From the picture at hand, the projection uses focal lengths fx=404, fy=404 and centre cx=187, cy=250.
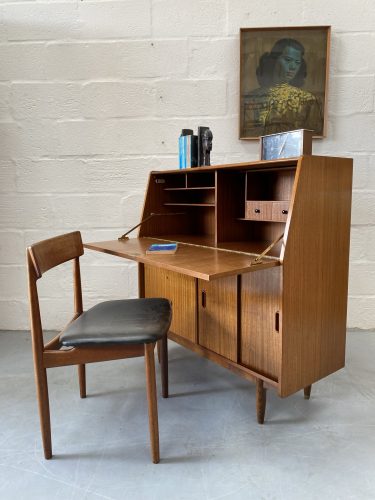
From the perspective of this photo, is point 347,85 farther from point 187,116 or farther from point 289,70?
point 187,116

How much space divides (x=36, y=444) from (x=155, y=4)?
2.60 metres

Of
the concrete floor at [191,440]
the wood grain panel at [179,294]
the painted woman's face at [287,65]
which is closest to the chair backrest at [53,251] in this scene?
the wood grain panel at [179,294]

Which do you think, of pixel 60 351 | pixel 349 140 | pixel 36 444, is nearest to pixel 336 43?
pixel 349 140

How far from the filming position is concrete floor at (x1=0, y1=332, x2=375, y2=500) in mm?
1426

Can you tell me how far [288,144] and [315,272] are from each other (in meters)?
0.57

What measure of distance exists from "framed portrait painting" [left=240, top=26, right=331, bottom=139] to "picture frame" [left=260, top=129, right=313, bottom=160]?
33.2 inches

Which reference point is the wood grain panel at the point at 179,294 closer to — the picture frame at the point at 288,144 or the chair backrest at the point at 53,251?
the chair backrest at the point at 53,251

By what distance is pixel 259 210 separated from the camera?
1904 mm

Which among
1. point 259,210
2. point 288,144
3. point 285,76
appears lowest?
point 259,210

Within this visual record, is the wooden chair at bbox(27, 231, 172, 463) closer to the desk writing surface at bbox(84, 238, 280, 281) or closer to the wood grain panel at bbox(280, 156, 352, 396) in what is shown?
the desk writing surface at bbox(84, 238, 280, 281)

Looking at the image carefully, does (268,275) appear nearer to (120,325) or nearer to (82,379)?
(120,325)

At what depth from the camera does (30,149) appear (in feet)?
9.15

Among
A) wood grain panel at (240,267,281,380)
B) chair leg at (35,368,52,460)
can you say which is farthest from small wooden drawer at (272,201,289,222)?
chair leg at (35,368,52,460)

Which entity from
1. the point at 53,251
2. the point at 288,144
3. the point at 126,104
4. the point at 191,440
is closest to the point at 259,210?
the point at 288,144
